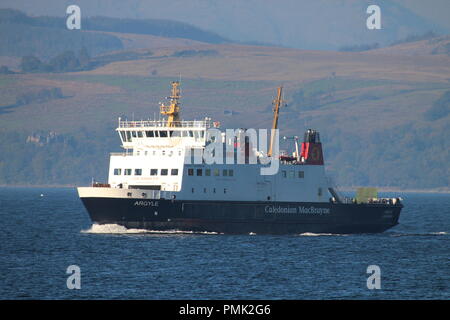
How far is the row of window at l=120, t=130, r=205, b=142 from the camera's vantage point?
6512cm

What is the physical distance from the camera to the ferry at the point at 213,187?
2473 inches

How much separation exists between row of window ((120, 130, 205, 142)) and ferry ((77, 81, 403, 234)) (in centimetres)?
6

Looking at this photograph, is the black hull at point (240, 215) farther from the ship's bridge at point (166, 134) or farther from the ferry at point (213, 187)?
the ship's bridge at point (166, 134)

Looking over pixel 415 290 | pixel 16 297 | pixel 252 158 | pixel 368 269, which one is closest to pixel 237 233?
pixel 252 158

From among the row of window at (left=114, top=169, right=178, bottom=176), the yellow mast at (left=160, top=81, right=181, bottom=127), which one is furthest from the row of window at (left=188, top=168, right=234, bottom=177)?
the yellow mast at (left=160, top=81, right=181, bottom=127)

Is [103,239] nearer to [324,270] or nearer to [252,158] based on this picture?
[252,158]

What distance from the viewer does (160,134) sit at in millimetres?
66188

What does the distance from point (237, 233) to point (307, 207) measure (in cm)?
501

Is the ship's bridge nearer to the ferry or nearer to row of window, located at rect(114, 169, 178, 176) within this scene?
the ferry

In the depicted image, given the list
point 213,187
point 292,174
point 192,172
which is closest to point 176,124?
point 192,172

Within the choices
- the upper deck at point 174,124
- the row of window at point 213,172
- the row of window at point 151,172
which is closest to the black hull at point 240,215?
the row of window at point 213,172

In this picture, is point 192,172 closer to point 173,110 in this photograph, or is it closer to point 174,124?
point 174,124
